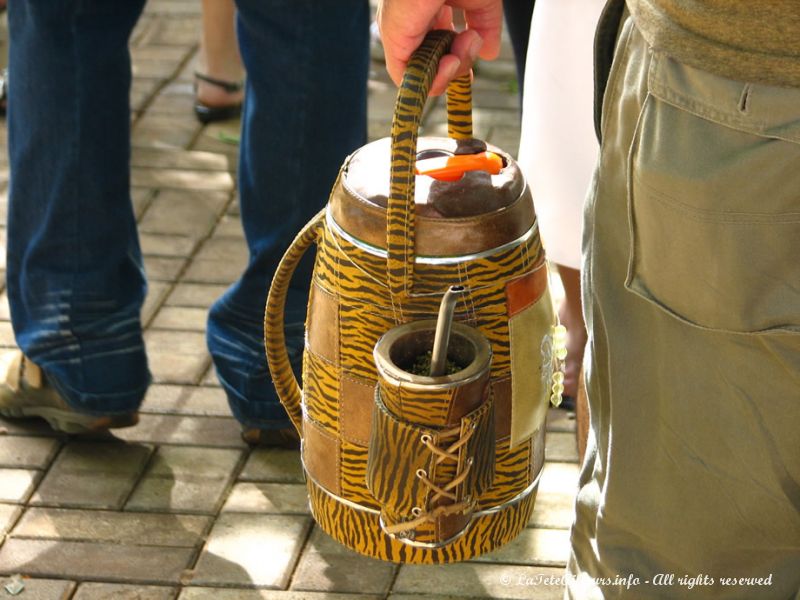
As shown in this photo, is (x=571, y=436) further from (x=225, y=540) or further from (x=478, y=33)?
(x=478, y=33)

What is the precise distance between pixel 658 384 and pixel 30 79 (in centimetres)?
141

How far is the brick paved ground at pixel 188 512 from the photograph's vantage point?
221cm

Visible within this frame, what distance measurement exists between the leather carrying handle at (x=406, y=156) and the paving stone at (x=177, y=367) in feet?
4.51

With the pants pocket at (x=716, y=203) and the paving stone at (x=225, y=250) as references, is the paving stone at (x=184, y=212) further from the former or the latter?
the pants pocket at (x=716, y=203)

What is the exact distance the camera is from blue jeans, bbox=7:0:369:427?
7.40ft

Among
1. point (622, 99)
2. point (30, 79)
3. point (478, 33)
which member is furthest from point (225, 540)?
point (622, 99)

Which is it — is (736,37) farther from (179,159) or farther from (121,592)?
(179,159)

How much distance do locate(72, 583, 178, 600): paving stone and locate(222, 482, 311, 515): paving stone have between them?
0.83 ft

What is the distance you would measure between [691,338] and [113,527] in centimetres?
136

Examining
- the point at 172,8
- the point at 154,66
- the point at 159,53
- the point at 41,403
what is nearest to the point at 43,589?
the point at 41,403

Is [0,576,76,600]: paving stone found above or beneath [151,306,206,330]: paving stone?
beneath

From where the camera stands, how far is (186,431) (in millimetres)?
2645

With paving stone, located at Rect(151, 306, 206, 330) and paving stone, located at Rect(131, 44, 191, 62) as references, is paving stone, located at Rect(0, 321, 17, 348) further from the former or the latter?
paving stone, located at Rect(131, 44, 191, 62)

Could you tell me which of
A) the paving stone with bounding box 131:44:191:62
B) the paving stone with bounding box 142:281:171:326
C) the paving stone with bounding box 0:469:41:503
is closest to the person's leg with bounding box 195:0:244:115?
the paving stone with bounding box 131:44:191:62
